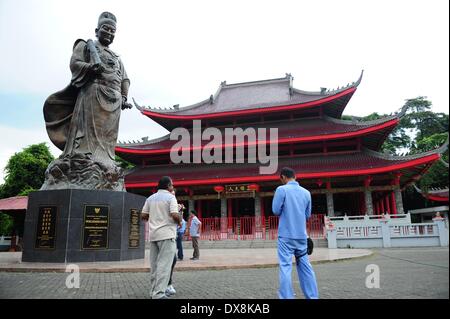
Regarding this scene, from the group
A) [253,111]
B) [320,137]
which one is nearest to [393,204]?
[320,137]

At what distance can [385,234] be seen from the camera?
51.1 feet

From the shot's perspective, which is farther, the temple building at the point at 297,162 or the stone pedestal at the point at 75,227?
the temple building at the point at 297,162

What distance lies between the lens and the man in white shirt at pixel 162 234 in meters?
4.13

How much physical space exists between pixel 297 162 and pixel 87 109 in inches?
670

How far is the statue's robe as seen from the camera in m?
8.43

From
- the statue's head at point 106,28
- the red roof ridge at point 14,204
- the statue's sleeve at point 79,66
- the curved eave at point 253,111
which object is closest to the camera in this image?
the statue's sleeve at point 79,66

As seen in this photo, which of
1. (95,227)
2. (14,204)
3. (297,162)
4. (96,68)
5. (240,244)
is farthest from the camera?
(297,162)

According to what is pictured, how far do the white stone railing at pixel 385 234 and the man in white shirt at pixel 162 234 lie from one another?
12.9 meters

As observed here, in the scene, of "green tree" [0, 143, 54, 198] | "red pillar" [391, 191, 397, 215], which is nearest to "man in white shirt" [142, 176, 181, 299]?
"red pillar" [391, 191, 397, 215]

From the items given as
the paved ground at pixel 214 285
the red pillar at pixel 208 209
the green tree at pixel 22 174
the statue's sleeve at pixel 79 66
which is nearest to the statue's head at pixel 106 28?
the statue's sleeve at pixel 79 66

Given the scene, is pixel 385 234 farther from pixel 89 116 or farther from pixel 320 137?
pixel 89 116

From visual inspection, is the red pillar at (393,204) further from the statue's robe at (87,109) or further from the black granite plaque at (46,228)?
the black granite plaque at (46,228)

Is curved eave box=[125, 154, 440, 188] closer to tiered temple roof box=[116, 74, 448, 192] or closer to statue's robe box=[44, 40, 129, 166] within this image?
tiered temple roof box=[116, 74, 448, 192]
